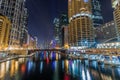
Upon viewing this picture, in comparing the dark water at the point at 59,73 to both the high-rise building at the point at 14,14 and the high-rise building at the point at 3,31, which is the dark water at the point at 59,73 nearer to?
the high-rise building at the point at 3,31

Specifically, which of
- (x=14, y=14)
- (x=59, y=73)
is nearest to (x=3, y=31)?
(x=14, y=14)

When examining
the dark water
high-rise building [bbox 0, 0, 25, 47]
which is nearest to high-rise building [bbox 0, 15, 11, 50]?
high-rise building [bbox 0, 0, 25, 47]

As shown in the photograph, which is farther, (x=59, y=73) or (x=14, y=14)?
(x=14, y=14)

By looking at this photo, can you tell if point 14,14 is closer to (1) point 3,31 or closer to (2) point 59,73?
(1) point 3,31

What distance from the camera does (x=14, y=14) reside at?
591 feet

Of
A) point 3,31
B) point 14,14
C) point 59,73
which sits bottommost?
point 59,73

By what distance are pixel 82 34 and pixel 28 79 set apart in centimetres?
15015

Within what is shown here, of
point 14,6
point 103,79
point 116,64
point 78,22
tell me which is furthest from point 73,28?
point 103,79

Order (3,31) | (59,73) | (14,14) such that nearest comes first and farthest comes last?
(59,73)
(3,31)
(14,14)

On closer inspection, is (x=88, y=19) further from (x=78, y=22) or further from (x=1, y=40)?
(x=1, y=40)

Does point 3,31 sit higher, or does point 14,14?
point 14,14

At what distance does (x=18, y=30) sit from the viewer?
187750 mm

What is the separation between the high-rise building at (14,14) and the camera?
172m

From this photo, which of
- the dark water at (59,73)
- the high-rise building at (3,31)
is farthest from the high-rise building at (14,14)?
the dark water at (59,73)
